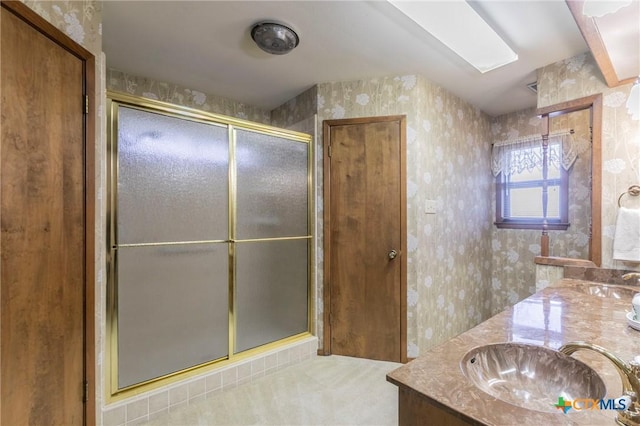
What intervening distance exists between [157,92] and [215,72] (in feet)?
1.95

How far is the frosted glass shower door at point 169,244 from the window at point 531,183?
2991 millimetres

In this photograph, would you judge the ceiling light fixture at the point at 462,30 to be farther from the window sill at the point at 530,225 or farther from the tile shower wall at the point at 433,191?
the window sill at the point at 530,225

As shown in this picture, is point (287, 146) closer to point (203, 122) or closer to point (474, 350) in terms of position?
point (203, 122)

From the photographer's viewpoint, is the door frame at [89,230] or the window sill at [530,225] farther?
the window sill at [530,225]

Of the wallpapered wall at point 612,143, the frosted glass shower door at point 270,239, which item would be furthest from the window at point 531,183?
the frosted glass shower door at point 270,239

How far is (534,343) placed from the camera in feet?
3.36

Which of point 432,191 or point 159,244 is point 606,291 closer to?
point 432,191

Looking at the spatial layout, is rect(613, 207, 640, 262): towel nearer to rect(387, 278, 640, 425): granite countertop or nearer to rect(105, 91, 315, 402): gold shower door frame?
rect(387, 278, 640, 425): granite countertop

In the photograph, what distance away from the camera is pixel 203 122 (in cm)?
207

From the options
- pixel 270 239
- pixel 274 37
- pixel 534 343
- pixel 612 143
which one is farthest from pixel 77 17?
pixel 612 143

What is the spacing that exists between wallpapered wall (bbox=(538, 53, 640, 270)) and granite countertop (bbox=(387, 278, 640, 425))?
0.41m

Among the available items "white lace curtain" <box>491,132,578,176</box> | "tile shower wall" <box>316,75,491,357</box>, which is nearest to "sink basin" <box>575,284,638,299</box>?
"tile shower wall" <box>316,75,491,357</box>

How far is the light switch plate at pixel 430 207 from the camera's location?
2572mm

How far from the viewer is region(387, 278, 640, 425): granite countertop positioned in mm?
669
